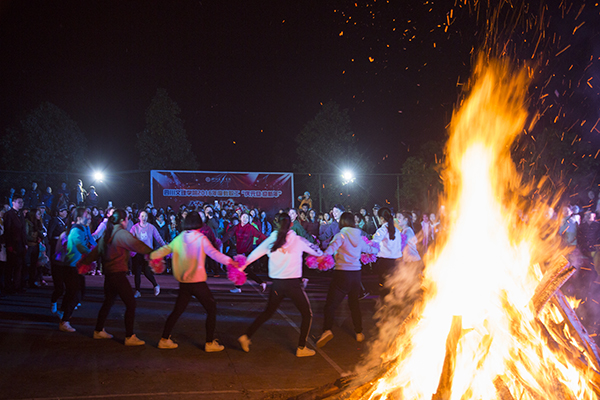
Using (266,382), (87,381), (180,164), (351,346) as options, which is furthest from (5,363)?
(180,164)

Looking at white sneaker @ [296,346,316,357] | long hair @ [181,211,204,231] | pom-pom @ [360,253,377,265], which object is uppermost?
long hair @ [181,211,204,231]

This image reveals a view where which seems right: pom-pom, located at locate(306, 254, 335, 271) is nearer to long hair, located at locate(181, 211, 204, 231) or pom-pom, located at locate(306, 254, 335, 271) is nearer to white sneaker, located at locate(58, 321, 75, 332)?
long hair, located at locate(181, 211, 204, 231)

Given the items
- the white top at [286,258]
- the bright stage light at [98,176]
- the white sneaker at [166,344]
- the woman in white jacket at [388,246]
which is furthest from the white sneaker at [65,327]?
the bright stage light at [98,176]

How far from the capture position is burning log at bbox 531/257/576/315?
13.8ft

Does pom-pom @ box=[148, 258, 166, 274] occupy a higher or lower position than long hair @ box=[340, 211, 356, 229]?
lower

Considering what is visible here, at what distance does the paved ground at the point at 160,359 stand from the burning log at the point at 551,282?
7.59 ft

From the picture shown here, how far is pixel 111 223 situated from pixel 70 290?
1.44m

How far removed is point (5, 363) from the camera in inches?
208

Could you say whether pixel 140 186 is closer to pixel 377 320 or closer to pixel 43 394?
pixel 377 320

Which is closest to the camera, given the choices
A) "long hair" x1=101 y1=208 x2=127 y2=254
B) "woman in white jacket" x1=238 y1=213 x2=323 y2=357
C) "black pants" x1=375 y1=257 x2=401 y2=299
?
"woman in white jacket" x1=238 y1=213 x2=323 y2=357

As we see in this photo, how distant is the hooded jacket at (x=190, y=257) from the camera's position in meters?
5.96

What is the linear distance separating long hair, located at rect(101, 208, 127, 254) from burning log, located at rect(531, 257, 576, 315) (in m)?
5.46

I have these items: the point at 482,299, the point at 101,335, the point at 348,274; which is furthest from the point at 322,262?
the point at 101,335

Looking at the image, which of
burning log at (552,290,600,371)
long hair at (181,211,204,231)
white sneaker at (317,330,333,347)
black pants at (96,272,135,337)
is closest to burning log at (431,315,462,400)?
burning log at (552,290,600,371)
